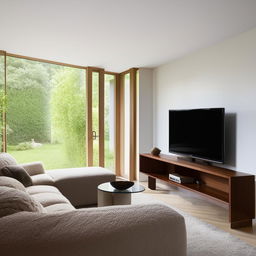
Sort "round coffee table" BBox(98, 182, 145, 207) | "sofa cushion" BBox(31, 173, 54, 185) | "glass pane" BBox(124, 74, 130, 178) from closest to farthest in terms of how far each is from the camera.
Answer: "round coffee table" BBox(98, 182, 145, 207), "sofa cushion" BBox(31, 173, 54, 185), "glass pane" BBox(124, 74, 130, 178)

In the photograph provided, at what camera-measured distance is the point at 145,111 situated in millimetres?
5426

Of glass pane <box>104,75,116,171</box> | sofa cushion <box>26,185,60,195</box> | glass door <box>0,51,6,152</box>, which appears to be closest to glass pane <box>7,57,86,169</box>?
glass door <box>0,51,6,152</box>

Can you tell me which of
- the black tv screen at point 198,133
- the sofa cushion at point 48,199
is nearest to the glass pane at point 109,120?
the black tv screen at point 198,133

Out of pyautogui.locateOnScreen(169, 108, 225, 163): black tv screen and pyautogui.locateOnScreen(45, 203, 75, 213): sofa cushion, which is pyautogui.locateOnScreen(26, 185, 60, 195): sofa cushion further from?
pyautogui.locateOnScreen(169, 108, 225, 163): black tv screen

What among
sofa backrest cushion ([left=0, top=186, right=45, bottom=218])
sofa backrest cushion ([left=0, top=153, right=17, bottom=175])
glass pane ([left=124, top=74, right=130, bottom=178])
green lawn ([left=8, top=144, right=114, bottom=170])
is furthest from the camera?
glass pane ([left=124, top=74, right=130, bottom=178])

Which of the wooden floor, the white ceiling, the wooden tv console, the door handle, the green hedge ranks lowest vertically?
the wooden floor

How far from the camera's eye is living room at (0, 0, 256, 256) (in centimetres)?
132

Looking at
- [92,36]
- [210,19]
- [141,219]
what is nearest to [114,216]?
[141,219]

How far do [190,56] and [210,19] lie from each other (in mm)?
1407

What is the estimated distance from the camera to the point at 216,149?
141 inches

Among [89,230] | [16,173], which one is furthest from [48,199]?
[89,230]

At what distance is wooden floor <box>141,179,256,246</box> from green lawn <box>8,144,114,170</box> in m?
1.71

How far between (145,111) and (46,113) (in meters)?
1.89

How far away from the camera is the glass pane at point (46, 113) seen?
4.66 m
